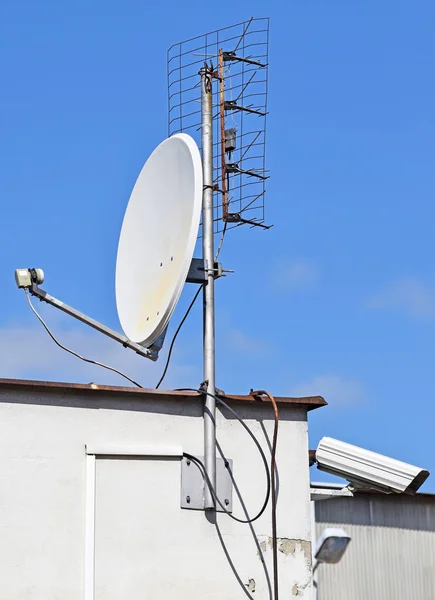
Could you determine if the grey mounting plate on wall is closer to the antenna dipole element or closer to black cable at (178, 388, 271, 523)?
black cable at (178, 388, 271, 523)

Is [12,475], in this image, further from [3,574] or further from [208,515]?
[208,515]

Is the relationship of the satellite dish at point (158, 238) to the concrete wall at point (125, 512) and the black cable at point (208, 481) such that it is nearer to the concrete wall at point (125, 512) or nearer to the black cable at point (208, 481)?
the concrete wall at point (125, 512)

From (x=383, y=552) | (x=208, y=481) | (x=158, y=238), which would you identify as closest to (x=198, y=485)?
(x=208, y=481)

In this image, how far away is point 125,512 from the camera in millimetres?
10375

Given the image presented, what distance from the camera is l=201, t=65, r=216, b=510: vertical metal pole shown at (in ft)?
35.2

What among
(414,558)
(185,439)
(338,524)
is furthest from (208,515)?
(414,558)

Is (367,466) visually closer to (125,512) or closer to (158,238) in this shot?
(125,512)

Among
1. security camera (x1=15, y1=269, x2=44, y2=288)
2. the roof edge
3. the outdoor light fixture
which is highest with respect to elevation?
security camera (x1=15, y1=269, x2=44, y2=288)

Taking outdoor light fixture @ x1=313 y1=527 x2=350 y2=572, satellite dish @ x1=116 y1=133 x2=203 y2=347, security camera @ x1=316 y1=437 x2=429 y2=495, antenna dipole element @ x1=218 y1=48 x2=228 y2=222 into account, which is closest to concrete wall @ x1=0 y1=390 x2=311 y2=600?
security camera @ x1=316 y1=437 x2=429 y2=495

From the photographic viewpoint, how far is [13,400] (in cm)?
1024

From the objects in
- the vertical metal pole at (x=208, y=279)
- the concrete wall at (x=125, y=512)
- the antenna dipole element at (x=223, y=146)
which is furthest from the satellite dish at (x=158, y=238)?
the concrete wall at (x=125, y=512)

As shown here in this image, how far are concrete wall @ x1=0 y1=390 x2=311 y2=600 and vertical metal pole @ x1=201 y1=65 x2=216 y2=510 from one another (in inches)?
5.1

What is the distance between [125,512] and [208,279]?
253 cm

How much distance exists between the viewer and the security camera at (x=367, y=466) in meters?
11.3
